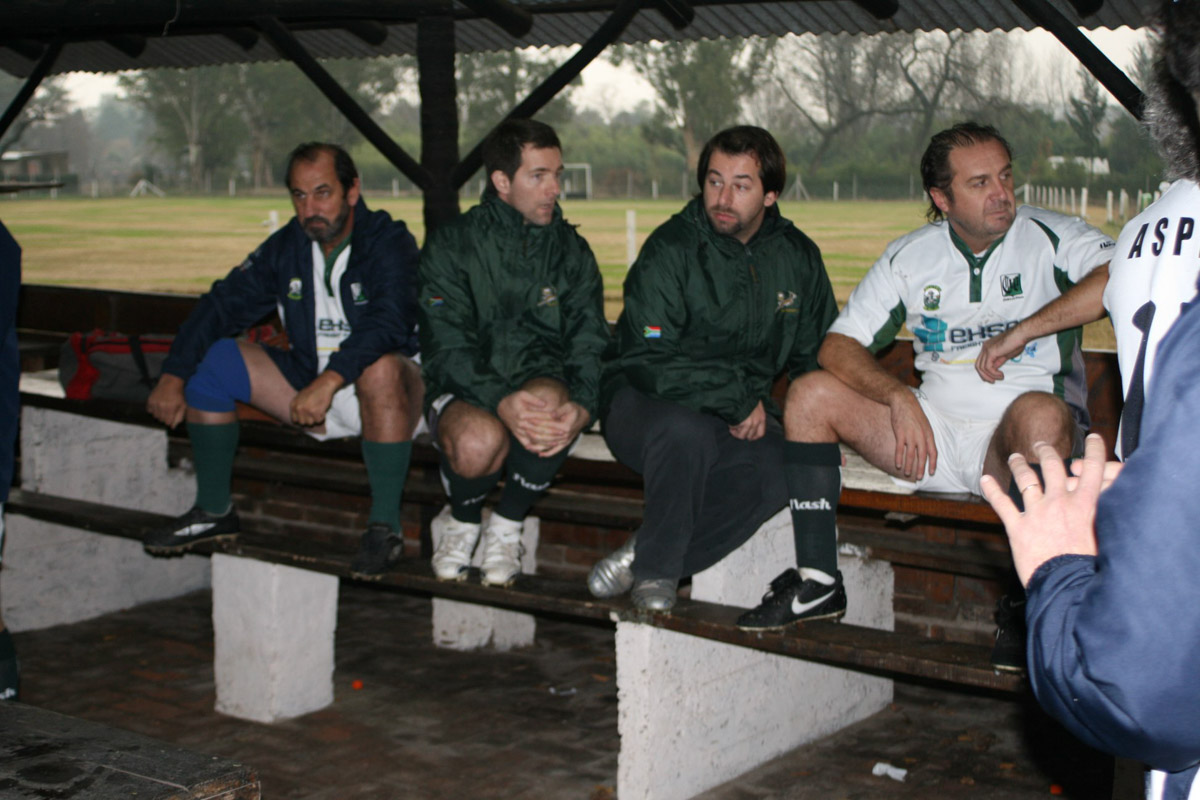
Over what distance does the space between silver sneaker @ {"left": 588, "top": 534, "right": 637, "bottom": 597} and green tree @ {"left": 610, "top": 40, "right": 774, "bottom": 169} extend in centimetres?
243

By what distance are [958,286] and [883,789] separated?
147cm

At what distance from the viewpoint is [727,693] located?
12.3ft

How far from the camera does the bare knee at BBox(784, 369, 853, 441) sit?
3.34 meters

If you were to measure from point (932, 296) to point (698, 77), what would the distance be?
2306 millimetres

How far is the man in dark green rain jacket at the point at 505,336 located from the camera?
3721mm

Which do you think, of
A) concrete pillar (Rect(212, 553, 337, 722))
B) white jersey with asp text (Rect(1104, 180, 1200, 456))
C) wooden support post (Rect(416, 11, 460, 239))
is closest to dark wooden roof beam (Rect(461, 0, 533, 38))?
wooden support post (Rect(416, 11, 460, 239))

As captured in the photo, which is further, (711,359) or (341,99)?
(341,99)

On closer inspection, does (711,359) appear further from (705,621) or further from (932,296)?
(705,621)

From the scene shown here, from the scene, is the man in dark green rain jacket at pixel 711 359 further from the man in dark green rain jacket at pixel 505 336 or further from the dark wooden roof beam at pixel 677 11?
the dark wooden roof beam at pixel 677 11

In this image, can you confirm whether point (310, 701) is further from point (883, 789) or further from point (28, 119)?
point (28, 119)

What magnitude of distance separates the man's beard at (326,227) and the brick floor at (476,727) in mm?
1629

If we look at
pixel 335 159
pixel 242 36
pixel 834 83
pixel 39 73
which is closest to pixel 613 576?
pixel 335 159

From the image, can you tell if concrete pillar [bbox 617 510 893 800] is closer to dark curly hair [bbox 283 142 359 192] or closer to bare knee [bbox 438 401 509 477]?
bare knee [bbox 438 401 509 477]

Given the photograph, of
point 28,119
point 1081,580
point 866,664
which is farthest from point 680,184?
point 28,119
